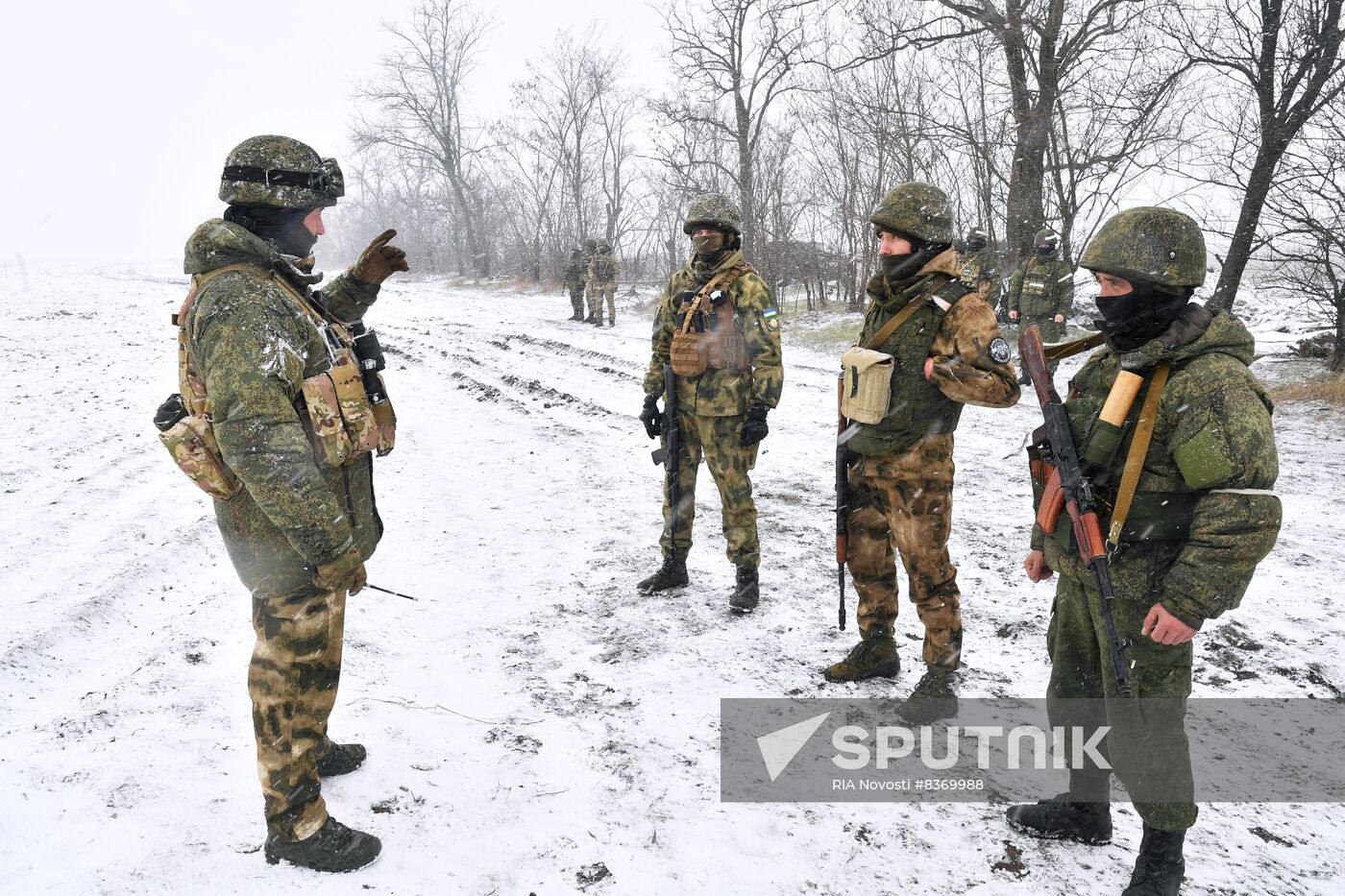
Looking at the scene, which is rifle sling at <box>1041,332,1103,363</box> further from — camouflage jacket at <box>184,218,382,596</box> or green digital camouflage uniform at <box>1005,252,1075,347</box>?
green digital camouflage uniform at <box>1005,252,1075,347</box>

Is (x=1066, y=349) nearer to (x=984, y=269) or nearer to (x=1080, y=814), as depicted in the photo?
(x=1080, y=814)

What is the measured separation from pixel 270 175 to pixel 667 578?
2.92 m

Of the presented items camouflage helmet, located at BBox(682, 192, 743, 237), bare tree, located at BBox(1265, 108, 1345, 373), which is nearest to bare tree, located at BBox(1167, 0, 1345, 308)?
bare tree, located at BBox(1265, 108, 1345, 373)

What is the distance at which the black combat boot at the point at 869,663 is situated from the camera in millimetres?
3387

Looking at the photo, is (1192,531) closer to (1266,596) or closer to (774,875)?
(774,875)

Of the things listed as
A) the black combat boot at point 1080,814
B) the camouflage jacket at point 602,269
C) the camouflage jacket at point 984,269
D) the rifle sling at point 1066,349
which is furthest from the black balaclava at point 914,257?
the camouflage jacket at point 602,269

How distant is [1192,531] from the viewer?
6.45ft

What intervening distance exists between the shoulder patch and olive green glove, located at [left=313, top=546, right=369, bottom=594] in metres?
2.41

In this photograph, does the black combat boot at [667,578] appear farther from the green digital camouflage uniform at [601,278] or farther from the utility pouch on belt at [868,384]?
the green digital camouflage uniform at [601,278]

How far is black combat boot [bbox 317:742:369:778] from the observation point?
2744 millimetres

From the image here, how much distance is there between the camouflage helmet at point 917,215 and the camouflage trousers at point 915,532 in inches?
33.5

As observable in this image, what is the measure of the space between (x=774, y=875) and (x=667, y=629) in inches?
64.2

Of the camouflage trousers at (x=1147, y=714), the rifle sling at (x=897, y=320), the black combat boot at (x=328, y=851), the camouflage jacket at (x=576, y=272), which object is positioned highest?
the camouflage jacket at (x=576, y=272)

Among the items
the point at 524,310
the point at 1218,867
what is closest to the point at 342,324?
the point at 1218,867
